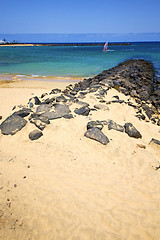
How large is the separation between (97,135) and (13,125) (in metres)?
3.13

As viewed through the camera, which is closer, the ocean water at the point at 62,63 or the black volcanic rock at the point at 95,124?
the black volcanic rock at the point at 95,124

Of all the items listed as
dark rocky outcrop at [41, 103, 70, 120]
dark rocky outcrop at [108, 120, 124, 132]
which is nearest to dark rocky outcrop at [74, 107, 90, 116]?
dark rocky outcrop at [41, 103, 70, 120]

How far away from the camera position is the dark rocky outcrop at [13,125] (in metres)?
5.42

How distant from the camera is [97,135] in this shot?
5.31m

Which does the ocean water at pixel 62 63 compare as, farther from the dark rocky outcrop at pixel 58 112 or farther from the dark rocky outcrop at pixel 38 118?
the dark rocky outcrop at pixel 38 118

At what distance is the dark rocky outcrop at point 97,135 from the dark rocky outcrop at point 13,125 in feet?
8.07

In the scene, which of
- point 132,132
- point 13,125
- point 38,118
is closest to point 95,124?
point 132,132

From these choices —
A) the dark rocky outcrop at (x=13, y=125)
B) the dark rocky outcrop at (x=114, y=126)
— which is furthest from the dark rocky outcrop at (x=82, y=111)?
the dark rocky outcrop at (x=13, y=125)

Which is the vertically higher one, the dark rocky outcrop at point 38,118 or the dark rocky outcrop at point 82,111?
the dark rocky outcrop at point 82,111

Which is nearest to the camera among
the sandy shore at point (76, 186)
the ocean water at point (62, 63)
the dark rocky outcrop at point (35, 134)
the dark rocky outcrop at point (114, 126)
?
the sandy shore at point (76, 186)

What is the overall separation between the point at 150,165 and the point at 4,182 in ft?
13.7

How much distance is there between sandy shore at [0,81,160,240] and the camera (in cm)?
299

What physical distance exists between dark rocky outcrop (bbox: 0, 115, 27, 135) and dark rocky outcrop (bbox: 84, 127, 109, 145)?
2.46 meters

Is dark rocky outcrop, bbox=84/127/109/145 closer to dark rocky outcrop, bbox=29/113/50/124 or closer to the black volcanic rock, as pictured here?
the black volcanic rock
